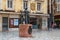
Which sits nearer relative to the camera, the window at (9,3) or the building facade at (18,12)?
the building facade at (18,12)

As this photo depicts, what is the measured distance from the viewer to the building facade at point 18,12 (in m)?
36.3

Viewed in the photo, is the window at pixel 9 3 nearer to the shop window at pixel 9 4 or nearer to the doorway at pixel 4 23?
the shop window at pixel 9 4

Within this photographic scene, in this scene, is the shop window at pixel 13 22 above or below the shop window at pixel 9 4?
below

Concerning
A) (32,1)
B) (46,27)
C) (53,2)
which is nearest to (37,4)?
(32,1)

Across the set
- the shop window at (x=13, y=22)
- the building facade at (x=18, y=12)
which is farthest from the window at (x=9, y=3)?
the shop window at (x=13, y=22)

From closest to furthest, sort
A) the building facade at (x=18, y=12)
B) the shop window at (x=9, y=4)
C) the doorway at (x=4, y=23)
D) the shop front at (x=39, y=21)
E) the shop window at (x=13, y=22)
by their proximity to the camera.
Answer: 1. the doorway at (x=4, y=23)
2. the building facade at (x=18, y=12)
3. the shop window at (x=13, y=22)
4. the shop window at (x=9, y=4)
5. the shop front at (x=39, y=21)

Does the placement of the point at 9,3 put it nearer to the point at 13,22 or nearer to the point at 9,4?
the point at 9,4

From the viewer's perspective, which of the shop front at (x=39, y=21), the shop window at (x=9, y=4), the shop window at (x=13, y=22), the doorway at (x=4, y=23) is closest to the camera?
the doorway at (x=4, y=23)

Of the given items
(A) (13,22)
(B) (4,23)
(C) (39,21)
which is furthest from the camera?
(C) (39,21)

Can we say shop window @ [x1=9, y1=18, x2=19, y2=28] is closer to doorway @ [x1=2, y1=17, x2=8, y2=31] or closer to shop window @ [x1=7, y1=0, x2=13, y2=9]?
doorway @ [x1=2, y1=17, x2=8, y2=31]

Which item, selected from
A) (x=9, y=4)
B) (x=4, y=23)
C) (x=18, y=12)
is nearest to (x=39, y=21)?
(x=18, y=12)

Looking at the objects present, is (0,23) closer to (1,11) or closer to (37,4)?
(1,11)

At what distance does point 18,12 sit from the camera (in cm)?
3778

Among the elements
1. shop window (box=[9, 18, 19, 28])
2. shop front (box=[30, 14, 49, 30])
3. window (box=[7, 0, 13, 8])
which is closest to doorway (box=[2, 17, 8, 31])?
shop window (box=[9, 18, 19, 28])
